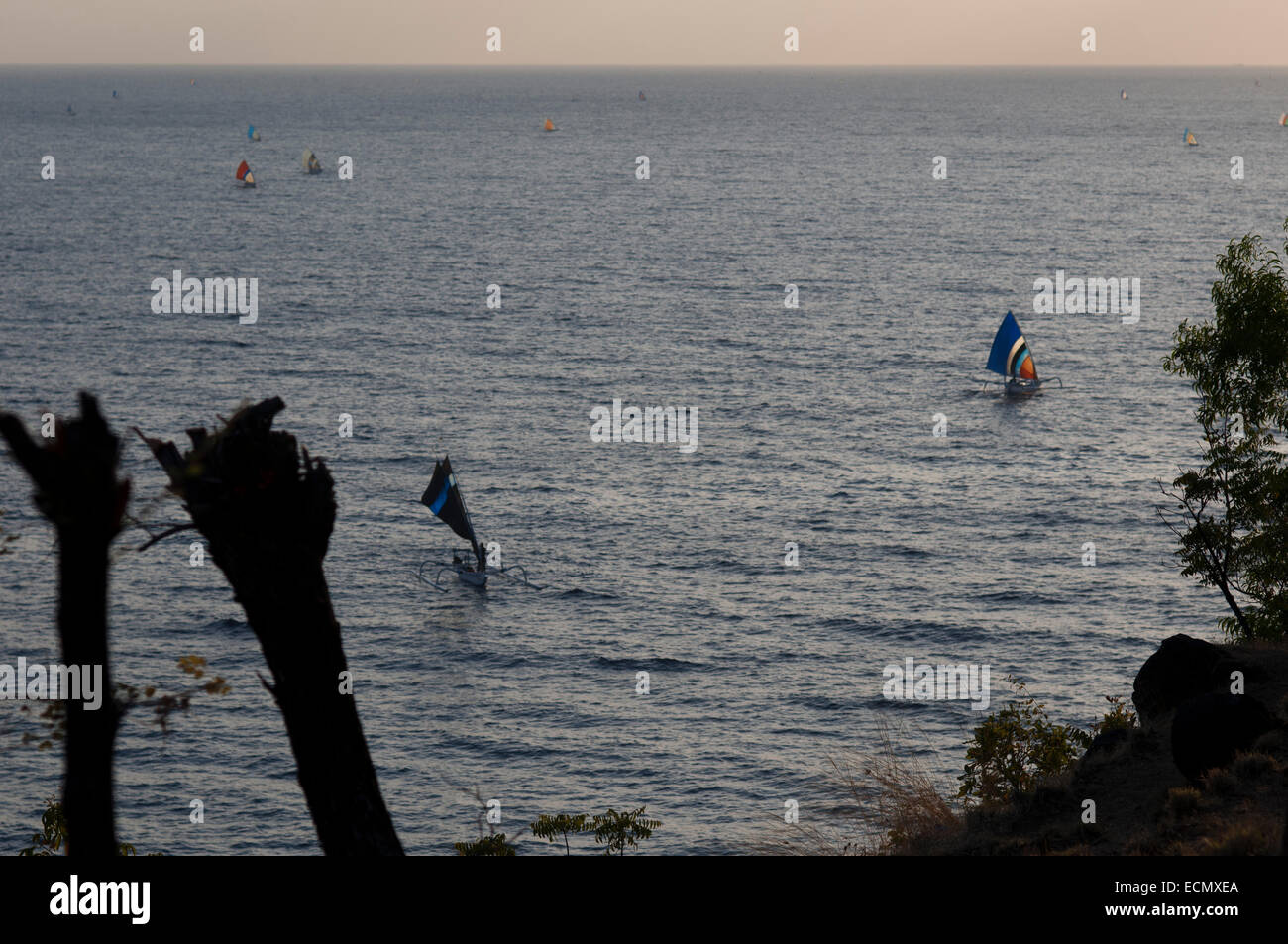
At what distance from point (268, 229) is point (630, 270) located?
6139 centimetres

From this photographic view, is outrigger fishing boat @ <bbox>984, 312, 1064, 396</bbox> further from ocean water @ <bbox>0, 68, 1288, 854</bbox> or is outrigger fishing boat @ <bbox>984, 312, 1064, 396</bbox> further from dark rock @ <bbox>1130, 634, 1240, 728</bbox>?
dark rock @ <bbox>1130, 634, 1240, 728</bbox>

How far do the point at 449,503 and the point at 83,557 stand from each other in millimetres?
64817

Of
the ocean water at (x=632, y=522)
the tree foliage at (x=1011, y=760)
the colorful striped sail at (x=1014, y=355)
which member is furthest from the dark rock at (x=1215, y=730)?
the colorful striped sail at (x=1014, y=355)


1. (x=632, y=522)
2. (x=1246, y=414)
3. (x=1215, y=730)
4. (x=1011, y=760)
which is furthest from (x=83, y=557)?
(x=632, y=522)

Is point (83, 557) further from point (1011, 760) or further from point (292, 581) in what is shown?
point (1011, 760)

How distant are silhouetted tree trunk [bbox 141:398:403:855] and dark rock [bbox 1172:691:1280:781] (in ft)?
51.9

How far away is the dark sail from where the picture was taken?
2840 inches

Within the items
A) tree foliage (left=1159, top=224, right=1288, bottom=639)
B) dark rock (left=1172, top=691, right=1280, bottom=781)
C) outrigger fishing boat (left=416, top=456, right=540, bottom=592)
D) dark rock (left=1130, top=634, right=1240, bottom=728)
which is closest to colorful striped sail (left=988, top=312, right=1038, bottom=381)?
outrigger fishing boat (left=416, top=456, right=540, bottom=592)

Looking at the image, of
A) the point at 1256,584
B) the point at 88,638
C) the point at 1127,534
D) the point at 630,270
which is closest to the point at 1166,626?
the point at 1127,534

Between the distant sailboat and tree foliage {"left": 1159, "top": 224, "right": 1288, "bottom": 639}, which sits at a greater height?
tree foliage {"left": 1159, "top": 224, "right": 1288, "bottom": 639}

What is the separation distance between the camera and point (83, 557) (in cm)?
859

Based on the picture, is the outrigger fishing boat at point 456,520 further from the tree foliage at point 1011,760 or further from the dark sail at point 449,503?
the tree foliage at point 1011,760

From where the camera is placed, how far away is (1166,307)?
425 ft

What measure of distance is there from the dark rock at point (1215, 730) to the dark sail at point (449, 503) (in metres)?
53.6
